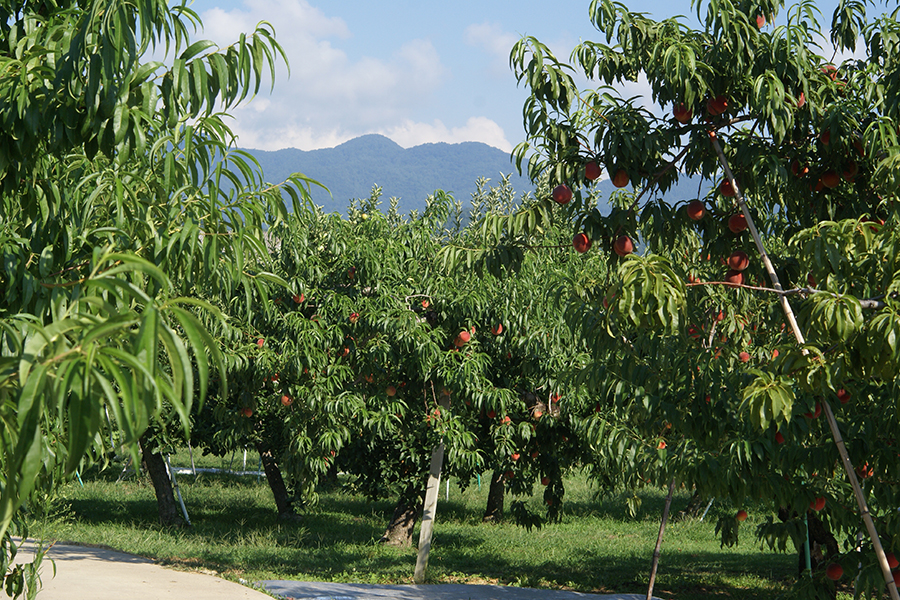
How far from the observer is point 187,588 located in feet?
24.2

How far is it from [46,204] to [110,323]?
1.44 m

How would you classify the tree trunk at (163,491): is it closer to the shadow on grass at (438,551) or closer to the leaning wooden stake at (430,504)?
the shadow on grass at (438,551)

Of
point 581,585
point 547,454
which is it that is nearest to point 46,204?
point 547,454

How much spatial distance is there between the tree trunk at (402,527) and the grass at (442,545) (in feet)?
0.86

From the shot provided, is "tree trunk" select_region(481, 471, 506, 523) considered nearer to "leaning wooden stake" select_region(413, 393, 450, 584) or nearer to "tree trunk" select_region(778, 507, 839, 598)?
"leaning wooden stake" select_region(413, 393, 450, 584)

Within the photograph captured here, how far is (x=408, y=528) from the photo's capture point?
11.8 meters

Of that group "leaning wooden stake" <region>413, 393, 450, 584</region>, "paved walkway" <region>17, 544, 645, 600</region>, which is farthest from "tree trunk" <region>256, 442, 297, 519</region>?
"leaning wooden stake" <region>413, 393, 450, 584</region>

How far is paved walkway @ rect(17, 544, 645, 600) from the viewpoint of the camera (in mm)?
6965

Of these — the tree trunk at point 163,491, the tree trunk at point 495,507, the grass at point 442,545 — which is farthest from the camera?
the tree trunk at point 495,507

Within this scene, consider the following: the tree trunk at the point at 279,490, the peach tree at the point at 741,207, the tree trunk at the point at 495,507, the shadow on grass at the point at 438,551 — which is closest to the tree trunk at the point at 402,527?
the shadow on grass at the point at 438,551

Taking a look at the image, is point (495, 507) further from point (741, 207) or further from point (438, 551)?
point (741, 207)

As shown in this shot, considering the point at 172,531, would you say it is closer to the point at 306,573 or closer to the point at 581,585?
the point at 306,573

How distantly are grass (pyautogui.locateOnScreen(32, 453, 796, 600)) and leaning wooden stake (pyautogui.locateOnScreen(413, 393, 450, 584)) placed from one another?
37cm

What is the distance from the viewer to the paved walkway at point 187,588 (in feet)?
22.9
